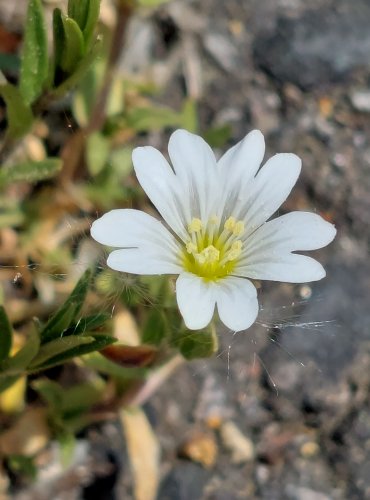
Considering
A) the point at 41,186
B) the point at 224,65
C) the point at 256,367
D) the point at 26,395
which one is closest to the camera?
the point at 26,395

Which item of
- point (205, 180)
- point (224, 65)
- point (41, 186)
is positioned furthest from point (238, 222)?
point (224, 65)

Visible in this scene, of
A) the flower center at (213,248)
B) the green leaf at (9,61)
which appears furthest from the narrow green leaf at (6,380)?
the green leaf at (9,61)

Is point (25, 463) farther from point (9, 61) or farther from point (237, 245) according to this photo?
point (9, 61)

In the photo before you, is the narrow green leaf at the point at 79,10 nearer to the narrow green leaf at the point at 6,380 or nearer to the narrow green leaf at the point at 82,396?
the narrow green leaf at the point at 6,380

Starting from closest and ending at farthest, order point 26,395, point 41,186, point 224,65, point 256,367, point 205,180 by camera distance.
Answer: point 205,180
point 26,395
point 256,367
point 41,186
point 224,65

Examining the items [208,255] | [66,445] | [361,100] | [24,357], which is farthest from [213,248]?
[361,100]

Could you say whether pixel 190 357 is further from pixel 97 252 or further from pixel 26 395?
pixel 26 395
